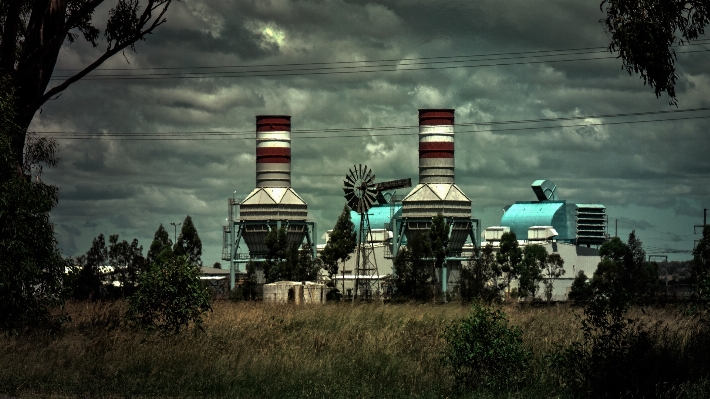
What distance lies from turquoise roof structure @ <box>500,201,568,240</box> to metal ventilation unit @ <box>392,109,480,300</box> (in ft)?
220

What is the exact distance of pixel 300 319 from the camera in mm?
30422

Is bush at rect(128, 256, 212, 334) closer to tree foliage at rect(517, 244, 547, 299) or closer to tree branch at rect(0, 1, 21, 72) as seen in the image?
tree branch at rect(0, 1, 21, 72)

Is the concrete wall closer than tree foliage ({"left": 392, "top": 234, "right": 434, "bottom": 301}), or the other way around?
the concrete wall

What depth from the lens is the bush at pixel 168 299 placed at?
986 inches

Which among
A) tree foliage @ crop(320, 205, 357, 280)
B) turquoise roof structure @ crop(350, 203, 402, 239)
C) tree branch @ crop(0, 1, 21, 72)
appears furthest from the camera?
turquoise roof structure @ crop(350, 203, 402, 239)

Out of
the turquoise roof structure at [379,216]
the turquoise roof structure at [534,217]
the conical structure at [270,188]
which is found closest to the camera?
the conical structure at [270,188]

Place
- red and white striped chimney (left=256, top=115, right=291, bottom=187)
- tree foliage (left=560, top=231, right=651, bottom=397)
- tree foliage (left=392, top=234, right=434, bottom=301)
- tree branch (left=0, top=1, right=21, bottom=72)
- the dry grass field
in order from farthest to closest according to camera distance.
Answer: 1. red and white striped chimney (left=256, top=115, right=291, bottom=187)
2. tree foliage (left=392, top=234, right=434, bottom=301)
3. tree branch (left=0, top=1, right=21, bottom=72)
4. the dry grass field
5. tree foliage (left=560, top=231, right=651, bottom=397)

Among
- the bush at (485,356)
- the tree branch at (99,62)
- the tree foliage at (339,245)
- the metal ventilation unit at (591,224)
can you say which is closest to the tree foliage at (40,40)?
the tree branch at (99,62)

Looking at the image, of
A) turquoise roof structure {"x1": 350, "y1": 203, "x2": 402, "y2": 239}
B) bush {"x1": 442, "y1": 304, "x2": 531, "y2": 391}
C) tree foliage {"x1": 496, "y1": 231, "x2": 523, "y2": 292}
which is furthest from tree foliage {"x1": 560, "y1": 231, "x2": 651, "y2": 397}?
turquoise roof structure {"x1": 350, "y1": 203, "x2": 402, "y2": 239}

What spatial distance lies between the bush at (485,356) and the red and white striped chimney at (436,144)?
274ft

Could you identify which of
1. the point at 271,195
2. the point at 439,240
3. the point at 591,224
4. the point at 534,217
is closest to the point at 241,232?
the point at 271,195

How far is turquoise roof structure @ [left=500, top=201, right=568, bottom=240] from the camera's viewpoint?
170 metres

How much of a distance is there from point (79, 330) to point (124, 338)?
321cm

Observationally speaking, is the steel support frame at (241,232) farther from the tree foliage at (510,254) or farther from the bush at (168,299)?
the bush at (168,299)
